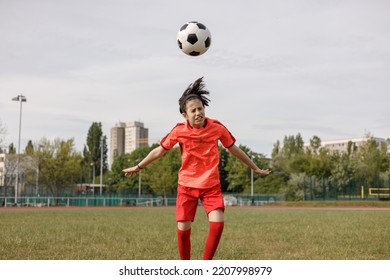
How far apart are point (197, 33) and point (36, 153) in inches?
1772

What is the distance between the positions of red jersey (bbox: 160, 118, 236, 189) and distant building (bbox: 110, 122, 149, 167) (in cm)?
15791

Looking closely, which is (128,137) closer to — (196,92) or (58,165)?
(58,165)

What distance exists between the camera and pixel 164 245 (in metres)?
8.96

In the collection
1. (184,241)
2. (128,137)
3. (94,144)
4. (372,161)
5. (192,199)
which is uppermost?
(128,137)

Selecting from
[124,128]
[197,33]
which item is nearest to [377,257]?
[197,33]

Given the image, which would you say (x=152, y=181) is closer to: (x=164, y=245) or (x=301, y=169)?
(x=301, y=169)

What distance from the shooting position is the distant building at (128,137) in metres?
166

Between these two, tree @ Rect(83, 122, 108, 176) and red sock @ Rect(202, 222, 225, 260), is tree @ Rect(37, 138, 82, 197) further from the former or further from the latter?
red sock @ Rect(202, 222, 225, 260)

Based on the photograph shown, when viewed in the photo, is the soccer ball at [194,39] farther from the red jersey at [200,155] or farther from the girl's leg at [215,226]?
the girl's leg at [215,226]

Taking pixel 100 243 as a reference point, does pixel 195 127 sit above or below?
above

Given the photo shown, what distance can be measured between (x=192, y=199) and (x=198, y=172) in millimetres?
344

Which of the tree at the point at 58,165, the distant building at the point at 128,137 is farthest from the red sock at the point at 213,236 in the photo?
the distant building at the point at 128,137

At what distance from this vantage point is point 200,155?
5.95 metres

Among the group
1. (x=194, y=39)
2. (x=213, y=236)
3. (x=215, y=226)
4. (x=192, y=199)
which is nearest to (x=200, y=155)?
(x=192, y=199)
